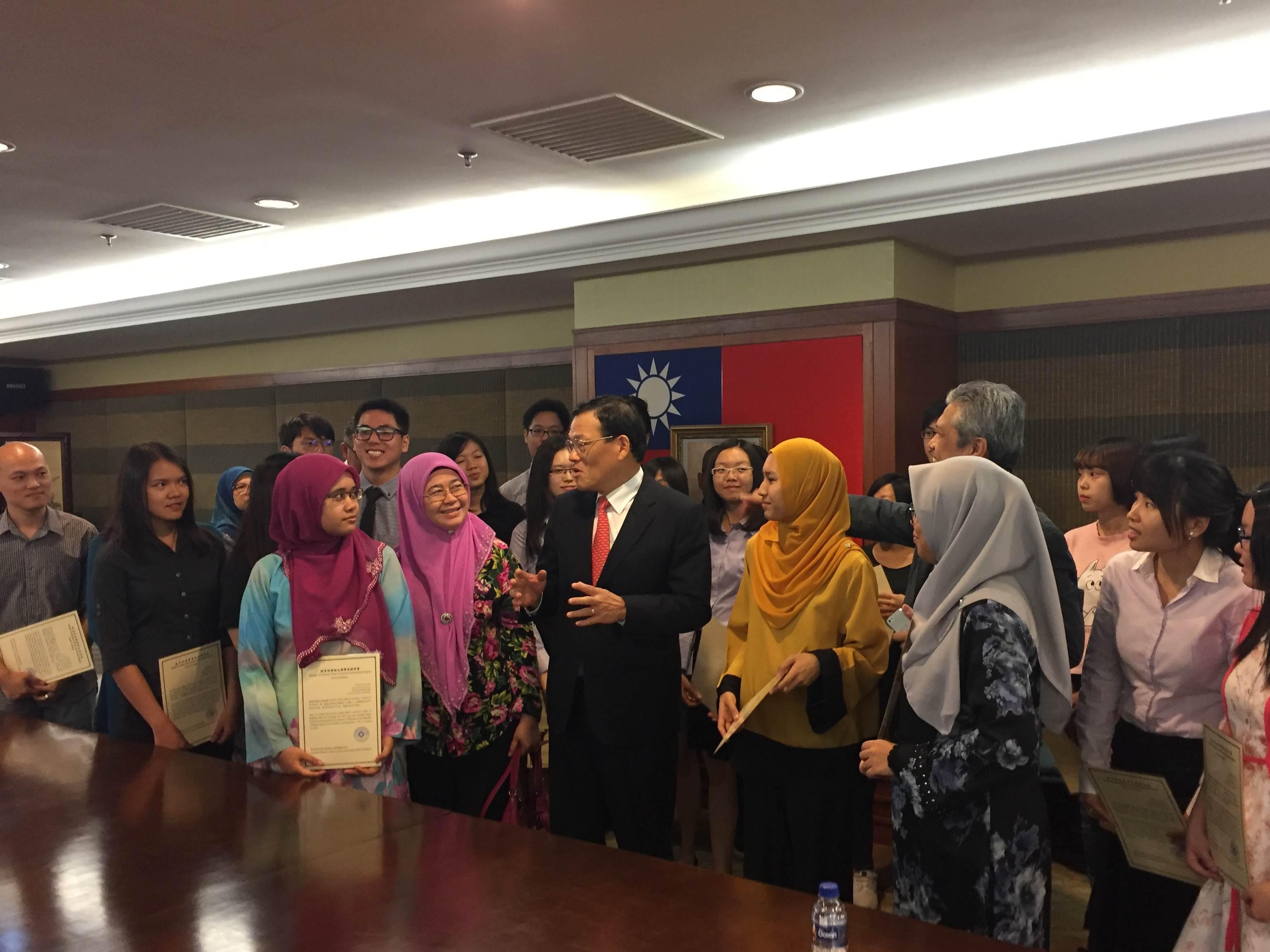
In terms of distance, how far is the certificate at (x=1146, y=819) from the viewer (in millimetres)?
1925

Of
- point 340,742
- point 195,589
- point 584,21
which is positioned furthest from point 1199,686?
point 195,589

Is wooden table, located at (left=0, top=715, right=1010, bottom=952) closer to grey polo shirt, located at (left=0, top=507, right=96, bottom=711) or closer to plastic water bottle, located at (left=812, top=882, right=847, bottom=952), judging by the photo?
plastic water bottle, located at (left=812, top=882, right=847, bottom=952)

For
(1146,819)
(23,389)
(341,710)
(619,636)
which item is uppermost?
(23,389)

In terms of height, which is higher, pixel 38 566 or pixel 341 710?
pixel 38 566

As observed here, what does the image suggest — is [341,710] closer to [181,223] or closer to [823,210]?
[823,210]

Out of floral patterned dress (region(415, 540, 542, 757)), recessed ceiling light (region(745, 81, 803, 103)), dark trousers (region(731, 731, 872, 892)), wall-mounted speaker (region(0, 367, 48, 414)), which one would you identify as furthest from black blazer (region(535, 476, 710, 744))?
wall-mounted speaker (region(0, 367, 48, 414))

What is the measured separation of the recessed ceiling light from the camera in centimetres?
345

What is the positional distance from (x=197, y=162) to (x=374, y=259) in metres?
1.38

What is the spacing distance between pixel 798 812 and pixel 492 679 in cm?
87

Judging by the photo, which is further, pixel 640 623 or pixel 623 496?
pixel 623 496

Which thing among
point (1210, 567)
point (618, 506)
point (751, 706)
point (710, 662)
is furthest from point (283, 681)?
point (1210, 567)

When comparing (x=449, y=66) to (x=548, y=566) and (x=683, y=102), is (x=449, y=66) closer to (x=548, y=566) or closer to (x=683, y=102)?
(x=683, y=102)

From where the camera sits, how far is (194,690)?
2811 mm

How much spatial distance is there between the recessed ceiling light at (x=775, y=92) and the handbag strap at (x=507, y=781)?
7.39ft
